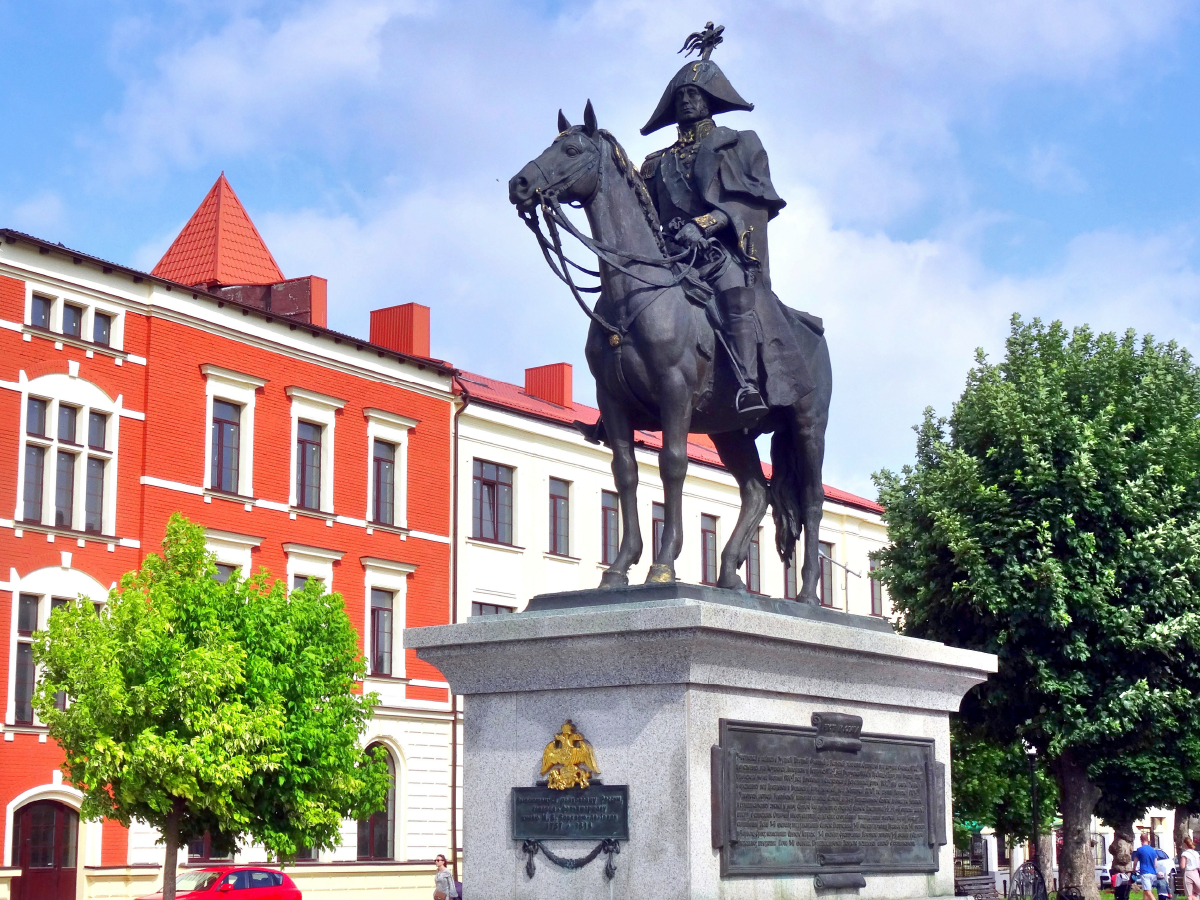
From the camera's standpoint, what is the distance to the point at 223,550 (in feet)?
115

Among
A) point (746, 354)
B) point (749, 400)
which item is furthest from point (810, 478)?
point (746, 354)

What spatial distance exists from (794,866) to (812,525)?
2.44 meters

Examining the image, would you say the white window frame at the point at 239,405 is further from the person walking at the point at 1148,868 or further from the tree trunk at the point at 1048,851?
the tree trunk at the point at 1048,851

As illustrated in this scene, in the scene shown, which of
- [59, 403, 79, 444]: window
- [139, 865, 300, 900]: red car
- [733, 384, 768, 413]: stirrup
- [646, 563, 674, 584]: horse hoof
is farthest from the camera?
[59, 403, 79, 444]: window

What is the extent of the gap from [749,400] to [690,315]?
2.00ft

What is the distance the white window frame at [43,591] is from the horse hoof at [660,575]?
76.4ft

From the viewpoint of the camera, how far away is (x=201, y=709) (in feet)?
84.5

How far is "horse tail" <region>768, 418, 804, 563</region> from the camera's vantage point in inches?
410

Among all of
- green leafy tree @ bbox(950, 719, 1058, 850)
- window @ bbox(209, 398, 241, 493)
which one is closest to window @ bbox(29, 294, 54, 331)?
window @ bbox(209, 398, 241, 493)

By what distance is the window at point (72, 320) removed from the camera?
32.3 meters

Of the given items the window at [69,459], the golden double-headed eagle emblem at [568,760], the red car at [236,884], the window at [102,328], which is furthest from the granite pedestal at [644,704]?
the window at [102,328]

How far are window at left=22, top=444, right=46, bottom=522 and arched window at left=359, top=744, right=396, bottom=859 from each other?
9392 millimetres

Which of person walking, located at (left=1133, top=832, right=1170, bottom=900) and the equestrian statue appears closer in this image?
the equestrian statue

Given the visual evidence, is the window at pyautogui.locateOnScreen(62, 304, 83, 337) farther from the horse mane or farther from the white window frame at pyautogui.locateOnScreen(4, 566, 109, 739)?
the horse mane
